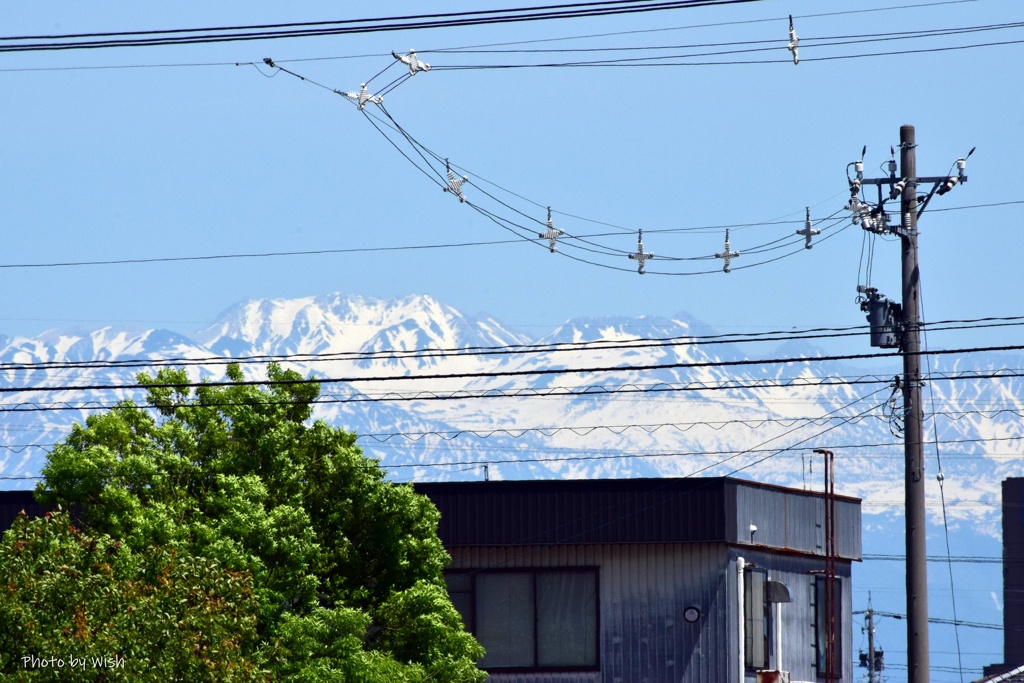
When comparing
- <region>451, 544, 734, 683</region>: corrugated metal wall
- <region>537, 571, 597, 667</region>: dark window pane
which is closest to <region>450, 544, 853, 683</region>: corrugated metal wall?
<region>451, 544, 734, 683</region>: corrugated metal wall

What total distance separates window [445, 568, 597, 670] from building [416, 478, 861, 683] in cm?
2

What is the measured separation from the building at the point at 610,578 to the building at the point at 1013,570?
111490mm

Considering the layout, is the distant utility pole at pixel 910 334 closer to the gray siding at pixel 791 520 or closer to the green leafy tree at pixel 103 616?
the gray siding at pixel 791 520

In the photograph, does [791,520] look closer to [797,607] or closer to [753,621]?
[797,607]

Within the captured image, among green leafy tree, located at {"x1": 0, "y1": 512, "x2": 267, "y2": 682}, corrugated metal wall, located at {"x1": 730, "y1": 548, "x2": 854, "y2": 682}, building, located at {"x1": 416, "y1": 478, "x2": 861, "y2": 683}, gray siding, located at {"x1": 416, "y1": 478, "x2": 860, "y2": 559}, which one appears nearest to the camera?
green leafy tree, located at {"x1": 0, "y1": 512, "x2": 267, "y2": 682}

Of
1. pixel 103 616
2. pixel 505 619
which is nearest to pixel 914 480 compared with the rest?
pixel 505 619

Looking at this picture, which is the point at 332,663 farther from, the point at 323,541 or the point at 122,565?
the point at 122,565

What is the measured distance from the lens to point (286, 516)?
91.7 ft

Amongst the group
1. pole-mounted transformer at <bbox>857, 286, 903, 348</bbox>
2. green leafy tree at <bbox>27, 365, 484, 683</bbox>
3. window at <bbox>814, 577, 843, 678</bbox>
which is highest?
pole-mounted transformer at <bbox>857, 286, 903, 348</bbox>

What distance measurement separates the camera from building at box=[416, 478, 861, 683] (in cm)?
3534

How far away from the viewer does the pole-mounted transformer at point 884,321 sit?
91.9 feet

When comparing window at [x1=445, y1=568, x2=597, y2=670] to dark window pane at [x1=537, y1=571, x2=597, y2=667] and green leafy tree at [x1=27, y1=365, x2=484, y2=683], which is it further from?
green leafy tree at [x1=27, y1=365, x2=484, y2=683]

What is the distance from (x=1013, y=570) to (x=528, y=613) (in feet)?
390

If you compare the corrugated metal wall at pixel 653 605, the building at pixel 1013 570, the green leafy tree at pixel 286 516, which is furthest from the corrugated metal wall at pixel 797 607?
the building at pixel 1013 570
